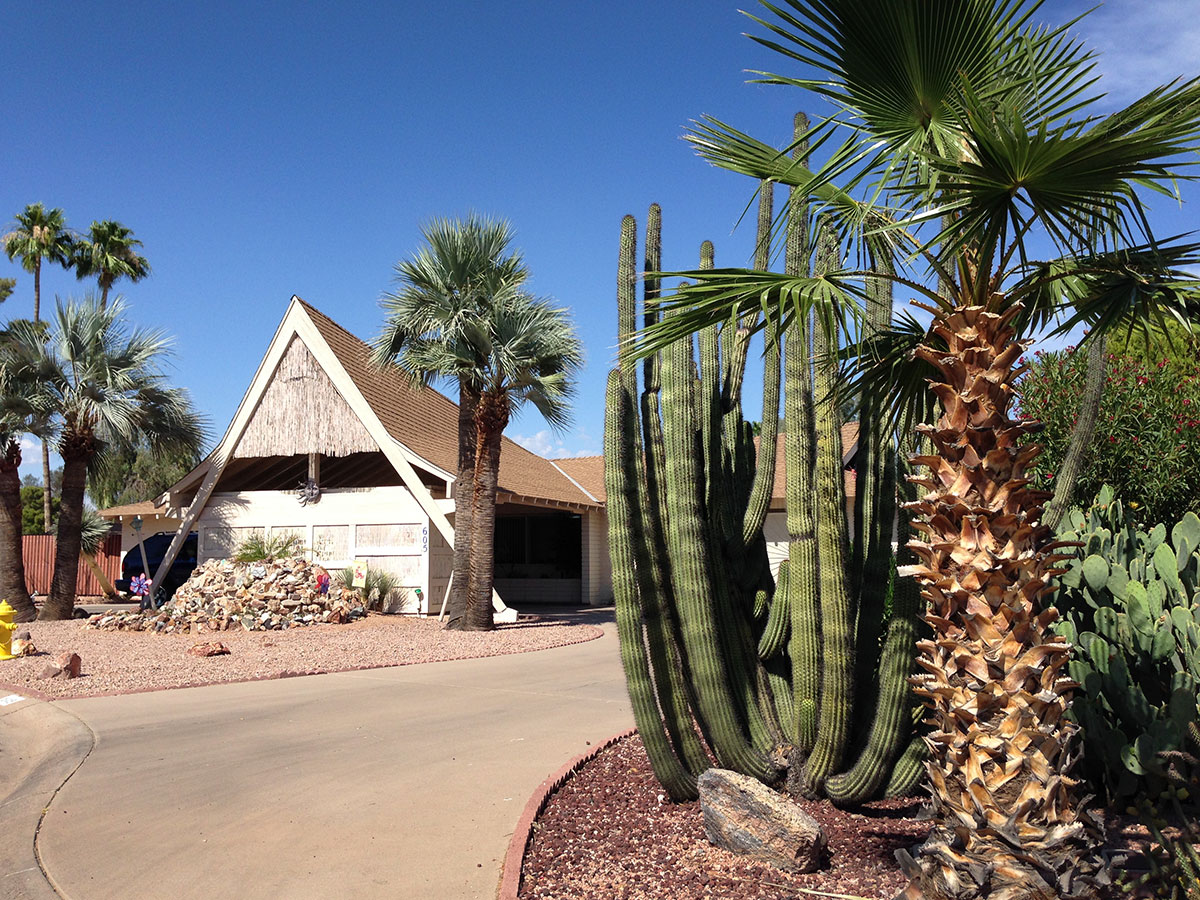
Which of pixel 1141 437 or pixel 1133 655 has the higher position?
pixel 1141 437

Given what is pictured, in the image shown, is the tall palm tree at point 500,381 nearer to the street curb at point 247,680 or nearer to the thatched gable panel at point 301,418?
the street curb at point 247,680

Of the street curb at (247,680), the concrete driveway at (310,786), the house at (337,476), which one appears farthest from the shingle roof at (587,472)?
the concrete driveway at (310,786)

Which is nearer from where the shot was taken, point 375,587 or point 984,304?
point 984,304

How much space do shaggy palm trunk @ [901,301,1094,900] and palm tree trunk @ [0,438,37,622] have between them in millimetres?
19429

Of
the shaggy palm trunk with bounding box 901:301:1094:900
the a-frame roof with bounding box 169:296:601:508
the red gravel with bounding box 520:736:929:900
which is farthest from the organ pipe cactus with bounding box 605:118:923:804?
the a-frame roof with bounding box 169:296:601:508

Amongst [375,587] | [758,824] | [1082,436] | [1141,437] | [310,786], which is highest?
[1141,437]

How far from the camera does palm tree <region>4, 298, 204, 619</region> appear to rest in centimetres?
1795

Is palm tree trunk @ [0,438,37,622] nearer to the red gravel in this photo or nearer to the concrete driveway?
the concrete driveway

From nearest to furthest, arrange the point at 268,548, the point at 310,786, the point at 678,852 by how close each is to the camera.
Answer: the point at 678,852 → the point at 310,786 → the point at 268,548

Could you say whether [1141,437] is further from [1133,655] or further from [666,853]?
[666,853]

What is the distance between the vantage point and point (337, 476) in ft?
72.3

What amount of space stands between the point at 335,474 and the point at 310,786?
16383 mm

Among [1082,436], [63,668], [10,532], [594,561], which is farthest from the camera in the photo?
[594,561]

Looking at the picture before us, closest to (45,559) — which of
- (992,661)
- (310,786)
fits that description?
(310,786)
